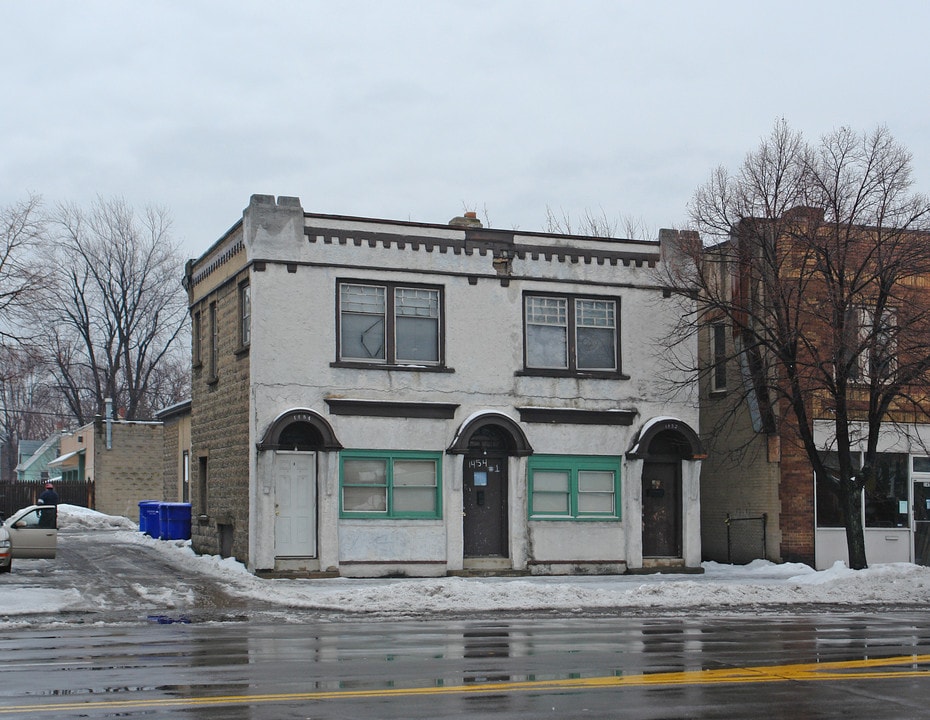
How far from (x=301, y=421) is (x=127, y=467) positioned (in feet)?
93.8

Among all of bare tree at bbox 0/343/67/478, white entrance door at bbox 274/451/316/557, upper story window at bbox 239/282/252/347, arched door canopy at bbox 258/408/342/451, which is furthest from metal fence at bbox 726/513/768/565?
bare tree at bbox 0/343/67/478

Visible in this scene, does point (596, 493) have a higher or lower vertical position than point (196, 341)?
lower

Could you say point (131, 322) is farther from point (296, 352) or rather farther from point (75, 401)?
point (296, 352)

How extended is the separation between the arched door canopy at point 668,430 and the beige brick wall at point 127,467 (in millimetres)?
28177

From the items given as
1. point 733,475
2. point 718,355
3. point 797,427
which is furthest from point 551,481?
point 718,355

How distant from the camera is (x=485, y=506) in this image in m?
26.5

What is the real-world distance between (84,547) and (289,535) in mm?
9714

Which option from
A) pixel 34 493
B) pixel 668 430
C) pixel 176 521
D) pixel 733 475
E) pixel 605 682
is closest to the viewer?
pixel 605 682

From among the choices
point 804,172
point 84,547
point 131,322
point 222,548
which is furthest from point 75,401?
point 804,172

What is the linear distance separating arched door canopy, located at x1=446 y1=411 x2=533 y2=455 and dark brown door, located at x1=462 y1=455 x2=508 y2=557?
19.5 inches

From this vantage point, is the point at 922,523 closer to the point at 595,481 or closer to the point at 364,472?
the point at 595,481

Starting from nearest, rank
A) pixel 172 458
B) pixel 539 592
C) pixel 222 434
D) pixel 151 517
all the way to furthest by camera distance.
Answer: pixel 539 592
pixel 222 434
pixel 151 517
pixel 172 458

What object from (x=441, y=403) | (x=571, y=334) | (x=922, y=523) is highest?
(x=571, y=334)

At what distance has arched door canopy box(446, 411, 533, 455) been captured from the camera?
25.9 meters
